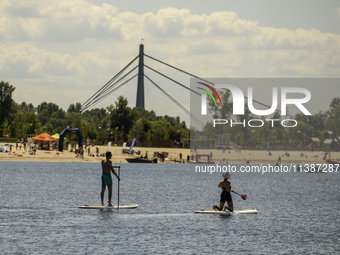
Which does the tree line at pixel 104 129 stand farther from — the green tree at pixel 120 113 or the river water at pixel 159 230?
the river water at pixel 159 230

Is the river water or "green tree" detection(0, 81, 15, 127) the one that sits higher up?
"green tree" detection(0, 81, 15, 127)

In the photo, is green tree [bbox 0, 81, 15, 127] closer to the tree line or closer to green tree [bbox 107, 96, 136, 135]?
the tree line

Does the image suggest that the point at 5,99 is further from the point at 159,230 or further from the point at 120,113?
the point at 159,230

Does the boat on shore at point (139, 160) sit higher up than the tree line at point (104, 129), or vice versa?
the tree line at point (104, 129)

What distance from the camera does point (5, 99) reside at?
18225 cm

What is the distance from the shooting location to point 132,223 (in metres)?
38.3

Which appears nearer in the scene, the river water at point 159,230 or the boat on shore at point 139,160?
the river water at point 159,230

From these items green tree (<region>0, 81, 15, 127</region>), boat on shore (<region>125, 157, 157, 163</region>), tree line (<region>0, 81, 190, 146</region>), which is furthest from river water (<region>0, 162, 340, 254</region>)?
green tree (<region>0, 81, 15, 127</region>)

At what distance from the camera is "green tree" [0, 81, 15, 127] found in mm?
179500

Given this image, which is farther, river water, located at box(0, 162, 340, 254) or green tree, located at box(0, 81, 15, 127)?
green tree, located at box(0, 81, 15, 127)

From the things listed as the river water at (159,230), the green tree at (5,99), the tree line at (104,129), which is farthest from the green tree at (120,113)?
the river water at (159,230)

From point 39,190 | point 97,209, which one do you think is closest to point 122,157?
point 39,190

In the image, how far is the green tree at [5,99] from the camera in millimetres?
179500

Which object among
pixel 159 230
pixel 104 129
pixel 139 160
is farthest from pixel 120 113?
pixel 159 230
